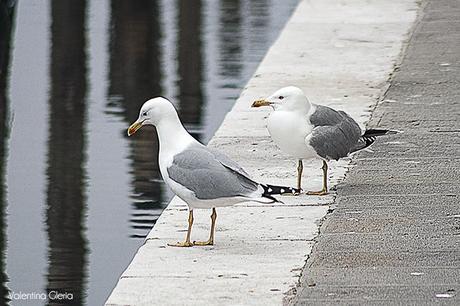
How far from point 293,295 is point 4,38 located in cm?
680

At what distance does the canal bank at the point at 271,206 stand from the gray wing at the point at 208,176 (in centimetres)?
33

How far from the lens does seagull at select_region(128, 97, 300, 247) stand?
21.9ft

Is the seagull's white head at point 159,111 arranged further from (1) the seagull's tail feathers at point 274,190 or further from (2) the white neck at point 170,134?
(1) the seagull's tail feathers at point 274,190

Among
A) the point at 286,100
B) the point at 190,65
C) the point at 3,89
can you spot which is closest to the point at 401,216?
the point at 286,100

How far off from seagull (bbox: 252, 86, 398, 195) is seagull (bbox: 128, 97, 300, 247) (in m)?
0.76

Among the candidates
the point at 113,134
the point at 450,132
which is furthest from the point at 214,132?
the point at 450,132

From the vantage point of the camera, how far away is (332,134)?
25.1 ft

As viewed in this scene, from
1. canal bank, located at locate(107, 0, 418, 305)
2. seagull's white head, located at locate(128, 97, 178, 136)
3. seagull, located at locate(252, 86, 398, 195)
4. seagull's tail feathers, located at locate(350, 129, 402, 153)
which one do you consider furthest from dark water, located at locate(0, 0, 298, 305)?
seagull's tail feathers, located at locate(350, 129, 402, 153)

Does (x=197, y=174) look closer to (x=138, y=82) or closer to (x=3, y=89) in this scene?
(x=138, y=82)

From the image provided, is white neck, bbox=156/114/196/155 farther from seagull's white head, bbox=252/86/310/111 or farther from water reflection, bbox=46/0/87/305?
water reflection, bbox=46/0/87/305

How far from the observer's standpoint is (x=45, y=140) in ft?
33.9

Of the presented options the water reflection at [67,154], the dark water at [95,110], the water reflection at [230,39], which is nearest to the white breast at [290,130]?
the dark water at [95,110]

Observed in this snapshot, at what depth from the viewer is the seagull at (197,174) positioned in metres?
6.66

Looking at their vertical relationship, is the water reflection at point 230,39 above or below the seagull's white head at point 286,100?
below
